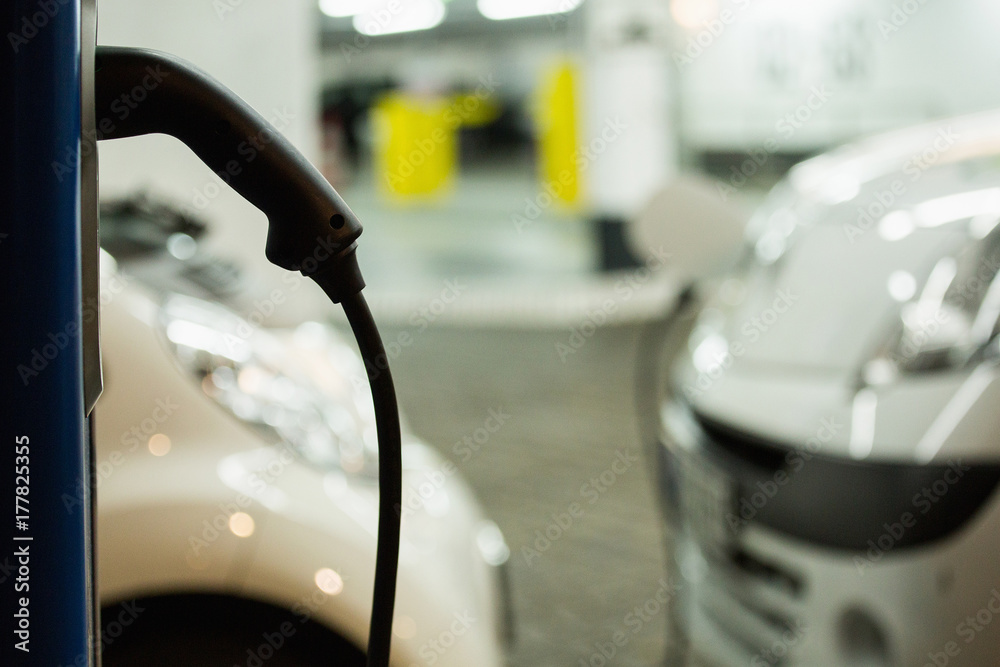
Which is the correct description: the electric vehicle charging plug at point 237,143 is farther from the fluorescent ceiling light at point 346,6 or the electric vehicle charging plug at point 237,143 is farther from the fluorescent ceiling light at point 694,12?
the fluorescent ceiling light at point 346,6

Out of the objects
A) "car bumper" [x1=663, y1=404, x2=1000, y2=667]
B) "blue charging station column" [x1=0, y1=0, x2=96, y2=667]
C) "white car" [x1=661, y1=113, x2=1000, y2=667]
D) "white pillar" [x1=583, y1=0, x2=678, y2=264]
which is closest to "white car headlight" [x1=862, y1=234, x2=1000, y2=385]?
"white car" [x1=661, y1=113, x2=1000, y2=667]

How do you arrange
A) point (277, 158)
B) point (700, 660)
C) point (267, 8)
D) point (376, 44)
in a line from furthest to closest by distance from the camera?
point (376, 44), point (267, 8), point (700, 660), point (277, 158)

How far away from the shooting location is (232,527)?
5.22 ft

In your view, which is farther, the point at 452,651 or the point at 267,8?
the point at 267,8

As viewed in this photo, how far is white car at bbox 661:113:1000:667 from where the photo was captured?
2008 mm

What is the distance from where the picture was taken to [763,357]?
2.53 meters

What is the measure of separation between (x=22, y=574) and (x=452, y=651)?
1101 millimetres

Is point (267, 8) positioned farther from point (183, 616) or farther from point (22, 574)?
point (22, 574)

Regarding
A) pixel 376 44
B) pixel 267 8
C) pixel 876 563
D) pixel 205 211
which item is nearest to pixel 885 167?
pixel 876 563

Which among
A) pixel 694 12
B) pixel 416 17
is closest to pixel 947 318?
pixel 694 12

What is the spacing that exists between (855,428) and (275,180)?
5.48ft

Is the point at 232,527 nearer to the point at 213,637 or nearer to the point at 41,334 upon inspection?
the point at 213,637

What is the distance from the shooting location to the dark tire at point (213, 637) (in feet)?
5.04

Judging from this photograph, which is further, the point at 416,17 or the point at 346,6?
the point at 416,17
